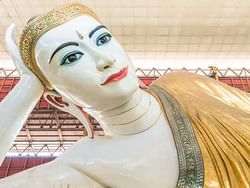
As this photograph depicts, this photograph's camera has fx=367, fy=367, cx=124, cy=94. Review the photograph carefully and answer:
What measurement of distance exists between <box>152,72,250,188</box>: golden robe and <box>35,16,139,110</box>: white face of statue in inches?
11.3

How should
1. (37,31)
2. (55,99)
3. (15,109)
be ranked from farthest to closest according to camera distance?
(55,99) → (37,31) → (15,109)

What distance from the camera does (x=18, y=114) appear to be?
1.17 meters

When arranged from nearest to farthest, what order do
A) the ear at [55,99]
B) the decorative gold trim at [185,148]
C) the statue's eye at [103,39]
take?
the decorative gold trim at [185,148], the statue's eye at [103,39], the ear at [55,99]

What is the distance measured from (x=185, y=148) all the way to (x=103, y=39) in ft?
1.48

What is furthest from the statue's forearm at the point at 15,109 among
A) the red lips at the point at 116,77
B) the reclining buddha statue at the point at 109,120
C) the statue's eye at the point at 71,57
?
the red lips at the point at 116,77

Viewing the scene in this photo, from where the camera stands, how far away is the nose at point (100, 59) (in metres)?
1.16

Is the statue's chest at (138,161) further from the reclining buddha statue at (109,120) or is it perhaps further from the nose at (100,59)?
the nose at (100,59)

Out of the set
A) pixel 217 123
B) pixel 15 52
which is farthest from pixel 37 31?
pixel 217 123

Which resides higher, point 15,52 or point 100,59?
point 15,52

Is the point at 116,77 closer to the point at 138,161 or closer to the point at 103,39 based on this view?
the point at 103,39

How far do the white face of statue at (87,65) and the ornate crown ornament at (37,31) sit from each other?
0.02 meters

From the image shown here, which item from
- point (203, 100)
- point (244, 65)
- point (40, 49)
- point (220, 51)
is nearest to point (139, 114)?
point (203, 100)

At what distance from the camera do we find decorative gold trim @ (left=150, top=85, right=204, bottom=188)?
1.11 meters

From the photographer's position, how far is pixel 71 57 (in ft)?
3.91
